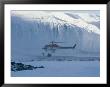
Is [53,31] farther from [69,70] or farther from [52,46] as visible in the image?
[69,70]

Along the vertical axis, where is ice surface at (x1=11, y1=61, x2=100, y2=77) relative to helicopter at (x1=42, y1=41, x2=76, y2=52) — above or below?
below

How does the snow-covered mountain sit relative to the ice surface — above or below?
above

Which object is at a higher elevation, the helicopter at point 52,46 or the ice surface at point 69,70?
the helicopter at point 52,46

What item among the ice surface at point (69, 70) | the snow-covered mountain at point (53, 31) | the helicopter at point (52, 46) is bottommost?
the ice surface at point (69, 70)

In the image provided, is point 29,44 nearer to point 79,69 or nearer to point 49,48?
point 49,48

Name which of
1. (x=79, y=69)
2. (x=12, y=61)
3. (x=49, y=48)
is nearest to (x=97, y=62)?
(x=79, y=69)

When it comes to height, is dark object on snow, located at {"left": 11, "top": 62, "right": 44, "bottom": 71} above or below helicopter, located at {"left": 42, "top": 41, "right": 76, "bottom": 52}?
below

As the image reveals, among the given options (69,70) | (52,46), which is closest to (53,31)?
(52,46)

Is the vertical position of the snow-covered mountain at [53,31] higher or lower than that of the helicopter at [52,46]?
higher

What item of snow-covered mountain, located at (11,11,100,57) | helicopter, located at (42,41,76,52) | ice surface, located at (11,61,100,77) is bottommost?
ice surface, located at (11,61,100,77)
